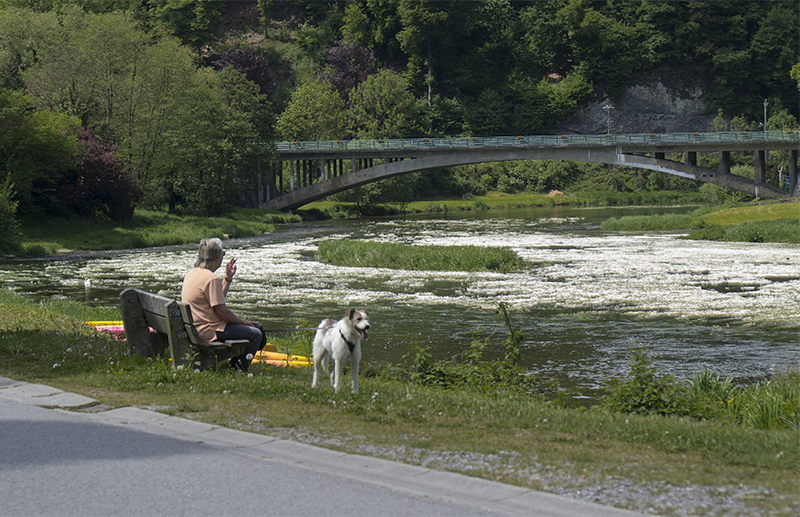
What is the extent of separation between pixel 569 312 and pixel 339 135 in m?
73.8

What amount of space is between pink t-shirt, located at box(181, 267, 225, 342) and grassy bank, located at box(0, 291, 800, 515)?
565 millimetres

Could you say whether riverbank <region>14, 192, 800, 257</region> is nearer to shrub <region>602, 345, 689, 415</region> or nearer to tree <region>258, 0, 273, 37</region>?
shrub <region>602, 345, 689, 415</region>

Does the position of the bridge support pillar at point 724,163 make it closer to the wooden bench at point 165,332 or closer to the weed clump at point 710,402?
the weed clump at point 710,402

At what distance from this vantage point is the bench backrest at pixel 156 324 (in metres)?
9.24

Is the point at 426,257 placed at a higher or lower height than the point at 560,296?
higher

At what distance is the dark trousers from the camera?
379 inches

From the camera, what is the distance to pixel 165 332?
392 inches

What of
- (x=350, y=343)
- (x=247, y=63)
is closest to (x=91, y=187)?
(x=350, y=343)

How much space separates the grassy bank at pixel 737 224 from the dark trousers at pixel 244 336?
33.8 m

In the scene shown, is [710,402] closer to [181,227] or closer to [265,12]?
[181,227]

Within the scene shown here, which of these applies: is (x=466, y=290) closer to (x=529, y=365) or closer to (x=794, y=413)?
(x=529, y=365)

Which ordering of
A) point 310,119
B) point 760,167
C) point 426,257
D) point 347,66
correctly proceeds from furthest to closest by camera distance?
point 347,66, point 310,119, point 760,167, point 426,257

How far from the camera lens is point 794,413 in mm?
8445

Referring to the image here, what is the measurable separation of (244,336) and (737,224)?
41.3 metres
